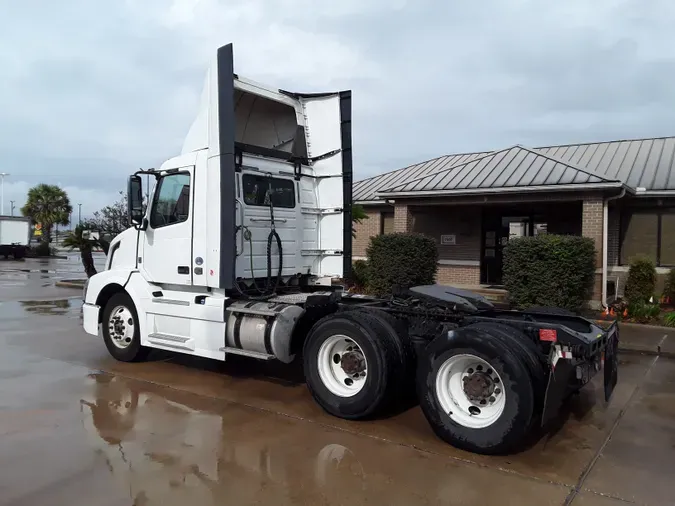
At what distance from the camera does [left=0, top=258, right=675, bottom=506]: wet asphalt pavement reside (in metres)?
4.09

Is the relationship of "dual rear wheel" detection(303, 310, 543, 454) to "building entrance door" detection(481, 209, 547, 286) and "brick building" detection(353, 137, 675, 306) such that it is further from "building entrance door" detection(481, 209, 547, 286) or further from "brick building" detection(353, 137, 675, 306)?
"building entrance door" detection(481, 209, 547, 286)

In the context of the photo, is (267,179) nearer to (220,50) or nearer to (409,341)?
(220,50)

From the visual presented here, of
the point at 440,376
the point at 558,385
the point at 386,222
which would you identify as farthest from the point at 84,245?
the point at 558,385

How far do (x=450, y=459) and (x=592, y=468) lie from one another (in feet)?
3.65

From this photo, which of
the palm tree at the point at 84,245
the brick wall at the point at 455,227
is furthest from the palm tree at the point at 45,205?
the brick wall at the point at 455,227

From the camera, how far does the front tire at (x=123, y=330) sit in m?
7.96

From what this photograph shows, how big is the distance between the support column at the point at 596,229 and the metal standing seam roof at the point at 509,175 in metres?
0.48

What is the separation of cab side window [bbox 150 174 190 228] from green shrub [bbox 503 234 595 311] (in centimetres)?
743

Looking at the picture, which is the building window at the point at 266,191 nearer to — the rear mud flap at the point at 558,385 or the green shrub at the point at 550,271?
the rear mud flap at the point at 558,385

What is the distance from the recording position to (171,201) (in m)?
7.50

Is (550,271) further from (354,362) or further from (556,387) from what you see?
(556,387)

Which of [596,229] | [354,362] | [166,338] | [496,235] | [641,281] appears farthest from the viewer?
[496,235]

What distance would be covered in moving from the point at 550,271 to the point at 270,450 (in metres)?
8.43

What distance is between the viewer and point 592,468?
460 cm
